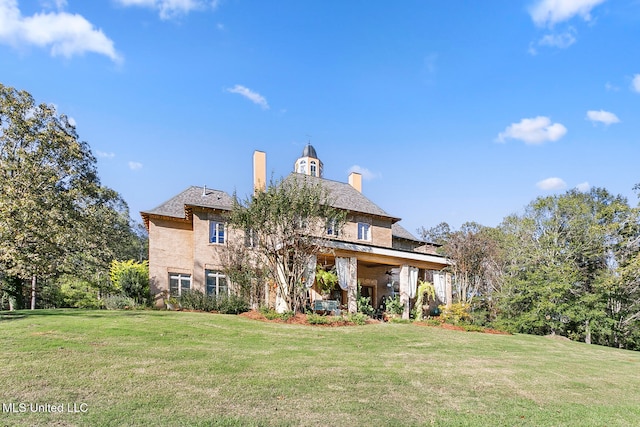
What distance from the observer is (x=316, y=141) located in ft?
133

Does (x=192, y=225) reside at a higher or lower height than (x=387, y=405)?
higher

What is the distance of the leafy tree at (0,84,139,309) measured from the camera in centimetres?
1838

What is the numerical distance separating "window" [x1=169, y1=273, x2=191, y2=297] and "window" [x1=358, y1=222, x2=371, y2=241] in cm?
1079

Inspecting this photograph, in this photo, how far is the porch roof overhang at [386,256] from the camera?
65.7 ft

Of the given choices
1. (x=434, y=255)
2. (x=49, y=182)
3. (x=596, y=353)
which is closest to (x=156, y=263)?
(x=49, y=182)

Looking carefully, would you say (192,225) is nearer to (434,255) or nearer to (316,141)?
(434,255)

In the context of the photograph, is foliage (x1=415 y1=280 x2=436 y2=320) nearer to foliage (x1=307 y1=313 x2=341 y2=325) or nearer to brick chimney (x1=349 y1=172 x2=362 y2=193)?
foliage (x1=307 y1=313 x2=341 y2=325)

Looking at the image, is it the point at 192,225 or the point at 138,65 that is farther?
the point at 192,225

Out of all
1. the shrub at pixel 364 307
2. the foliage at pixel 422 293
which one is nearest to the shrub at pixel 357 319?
the shrub at pixel 364 307

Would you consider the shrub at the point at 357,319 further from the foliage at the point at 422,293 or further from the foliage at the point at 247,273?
the foliage at the point at 422,293

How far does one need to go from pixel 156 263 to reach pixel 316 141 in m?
21.8

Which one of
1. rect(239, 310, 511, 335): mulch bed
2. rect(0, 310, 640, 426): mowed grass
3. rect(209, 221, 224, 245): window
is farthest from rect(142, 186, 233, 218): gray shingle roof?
rect(0, 310, 640, 426): mowed grass

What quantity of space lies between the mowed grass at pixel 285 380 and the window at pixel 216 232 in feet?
35.7

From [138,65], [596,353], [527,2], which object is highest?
[527,2]
